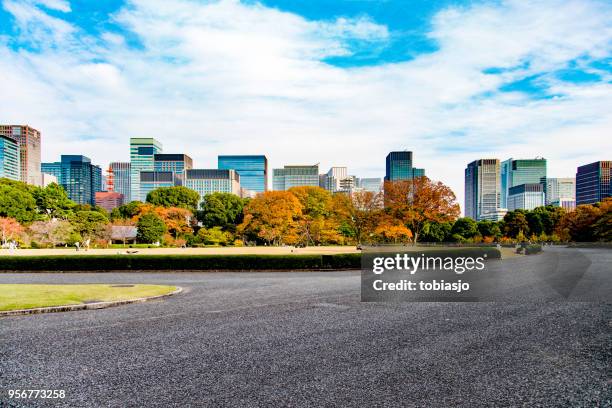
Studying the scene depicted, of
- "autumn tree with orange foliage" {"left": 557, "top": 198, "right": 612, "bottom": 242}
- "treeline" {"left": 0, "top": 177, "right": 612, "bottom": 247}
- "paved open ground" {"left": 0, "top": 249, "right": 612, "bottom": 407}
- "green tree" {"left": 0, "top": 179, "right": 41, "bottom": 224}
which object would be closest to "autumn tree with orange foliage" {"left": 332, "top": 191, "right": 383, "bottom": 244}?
"treeline" {"left": 0, "top": 177, "right": 612, "bottom": 247}

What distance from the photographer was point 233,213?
268 feet

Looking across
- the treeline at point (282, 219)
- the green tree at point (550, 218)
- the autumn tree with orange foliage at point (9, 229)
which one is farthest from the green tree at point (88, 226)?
the green tree at point (550, 218)

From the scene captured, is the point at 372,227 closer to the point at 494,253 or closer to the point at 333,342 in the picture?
the point at 494,253

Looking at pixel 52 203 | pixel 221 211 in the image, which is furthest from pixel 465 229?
pixel 52 203

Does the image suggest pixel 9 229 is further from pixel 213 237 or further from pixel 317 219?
pixel 317 219

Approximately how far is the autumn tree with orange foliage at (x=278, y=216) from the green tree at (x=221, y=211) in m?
15.8

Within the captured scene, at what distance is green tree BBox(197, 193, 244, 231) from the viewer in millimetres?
80100

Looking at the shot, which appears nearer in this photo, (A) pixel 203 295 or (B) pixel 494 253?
(A) pixel 203 295

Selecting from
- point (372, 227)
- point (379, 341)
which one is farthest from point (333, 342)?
point (372, 227)


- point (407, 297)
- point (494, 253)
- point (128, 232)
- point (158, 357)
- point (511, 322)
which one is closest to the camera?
point (158, 357)

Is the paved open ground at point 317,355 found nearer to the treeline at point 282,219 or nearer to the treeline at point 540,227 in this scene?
the treeline at point 282,219

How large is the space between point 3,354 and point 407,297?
37.7 feet

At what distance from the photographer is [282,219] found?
59656mm

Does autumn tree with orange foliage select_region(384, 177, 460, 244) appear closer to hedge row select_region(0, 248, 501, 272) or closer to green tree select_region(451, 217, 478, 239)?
hedge row select_region(0, 248, 501, 272)
